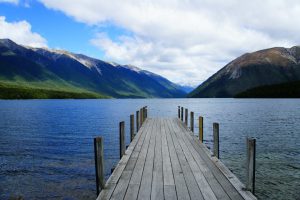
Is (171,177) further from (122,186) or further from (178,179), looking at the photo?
(122,186)

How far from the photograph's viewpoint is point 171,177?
11023mm

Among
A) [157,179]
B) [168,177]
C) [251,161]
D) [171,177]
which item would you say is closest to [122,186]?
[157,179]

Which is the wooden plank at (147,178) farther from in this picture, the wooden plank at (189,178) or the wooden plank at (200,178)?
the wooden plank at (200,178)

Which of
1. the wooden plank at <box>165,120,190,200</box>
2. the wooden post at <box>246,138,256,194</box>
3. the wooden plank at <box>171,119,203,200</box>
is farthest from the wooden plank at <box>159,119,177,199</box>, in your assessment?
the wooden post at <box>246,138,256,194</box>

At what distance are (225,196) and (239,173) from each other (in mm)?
10623

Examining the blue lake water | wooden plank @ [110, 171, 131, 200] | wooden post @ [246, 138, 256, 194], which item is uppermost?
wooden post @ [246, 138, 256, 194]

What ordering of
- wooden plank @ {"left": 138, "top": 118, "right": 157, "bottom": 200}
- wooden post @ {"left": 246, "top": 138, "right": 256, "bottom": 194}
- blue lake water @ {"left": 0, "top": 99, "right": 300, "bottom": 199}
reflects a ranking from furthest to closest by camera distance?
blue lake water @ {"left": 0, "top": 99, "right": 300, "bottom": 199} → wooden post @ {"left": 246, "top": 138, "right": 256, "bottom": 194} → wooden plank @ {"left": 138, "top": 118, "right": 157, "bottom": 200}

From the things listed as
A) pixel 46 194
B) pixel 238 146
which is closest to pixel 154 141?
pixel 46 194

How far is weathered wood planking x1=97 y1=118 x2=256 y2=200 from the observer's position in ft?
30.0

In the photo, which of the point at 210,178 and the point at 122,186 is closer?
the point at 122,186

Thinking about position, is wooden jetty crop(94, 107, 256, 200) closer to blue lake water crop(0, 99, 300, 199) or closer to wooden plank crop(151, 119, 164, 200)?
wooden plank crop(151, 119, 164, 200)

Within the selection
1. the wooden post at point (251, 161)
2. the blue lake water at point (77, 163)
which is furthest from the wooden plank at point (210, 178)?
the blue lake water at point (77, 163)

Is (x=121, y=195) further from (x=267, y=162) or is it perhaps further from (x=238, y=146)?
(x=238, y=146)

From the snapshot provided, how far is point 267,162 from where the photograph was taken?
22.1m
